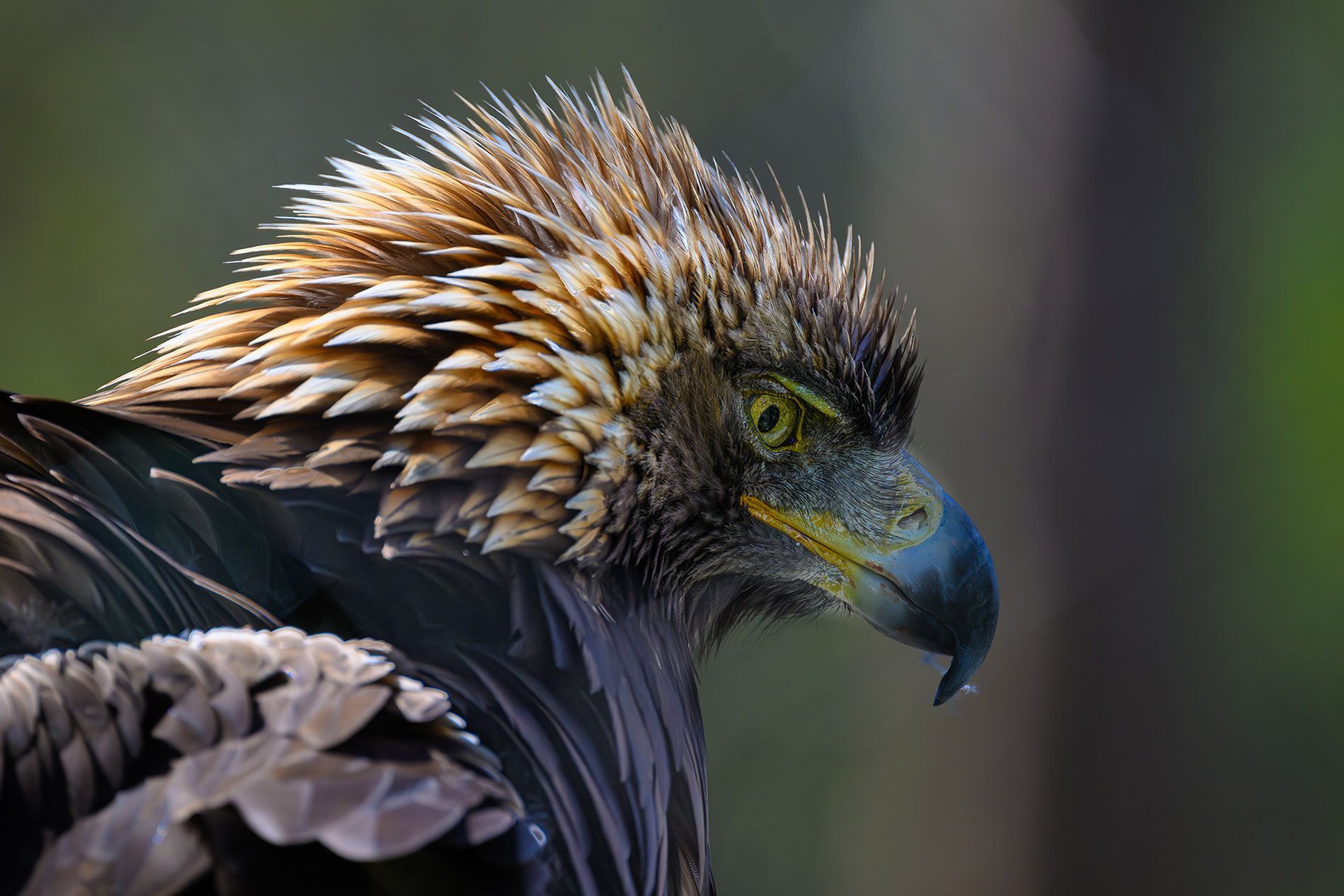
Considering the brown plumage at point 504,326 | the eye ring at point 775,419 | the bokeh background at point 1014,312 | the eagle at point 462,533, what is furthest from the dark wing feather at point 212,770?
the bokeh background at point 1014,312

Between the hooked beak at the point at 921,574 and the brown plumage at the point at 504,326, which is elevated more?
the brown plumage at the point at 504,326

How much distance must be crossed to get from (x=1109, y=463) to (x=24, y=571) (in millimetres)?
2428

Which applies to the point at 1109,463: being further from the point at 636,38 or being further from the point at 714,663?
the point at 636,38

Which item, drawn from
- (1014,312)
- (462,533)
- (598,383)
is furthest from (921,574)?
(1014,312)

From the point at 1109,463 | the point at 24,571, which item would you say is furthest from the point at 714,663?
the point at 24,571

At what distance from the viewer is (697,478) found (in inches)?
54.1

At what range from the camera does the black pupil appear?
4.71ft

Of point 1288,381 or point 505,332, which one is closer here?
point 505,332

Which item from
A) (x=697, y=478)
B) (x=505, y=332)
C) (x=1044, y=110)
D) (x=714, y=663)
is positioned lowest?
(x=714, y=663)

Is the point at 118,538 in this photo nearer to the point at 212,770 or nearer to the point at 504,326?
the point at 212,770

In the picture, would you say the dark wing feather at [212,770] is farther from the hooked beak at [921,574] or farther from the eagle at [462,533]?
the hooked beak at [921,574]

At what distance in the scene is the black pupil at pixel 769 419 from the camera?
4.71 ft

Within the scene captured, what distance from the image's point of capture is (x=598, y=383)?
1.25 m

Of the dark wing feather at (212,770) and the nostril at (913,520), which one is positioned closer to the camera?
the dark wing feather at (212,770)
